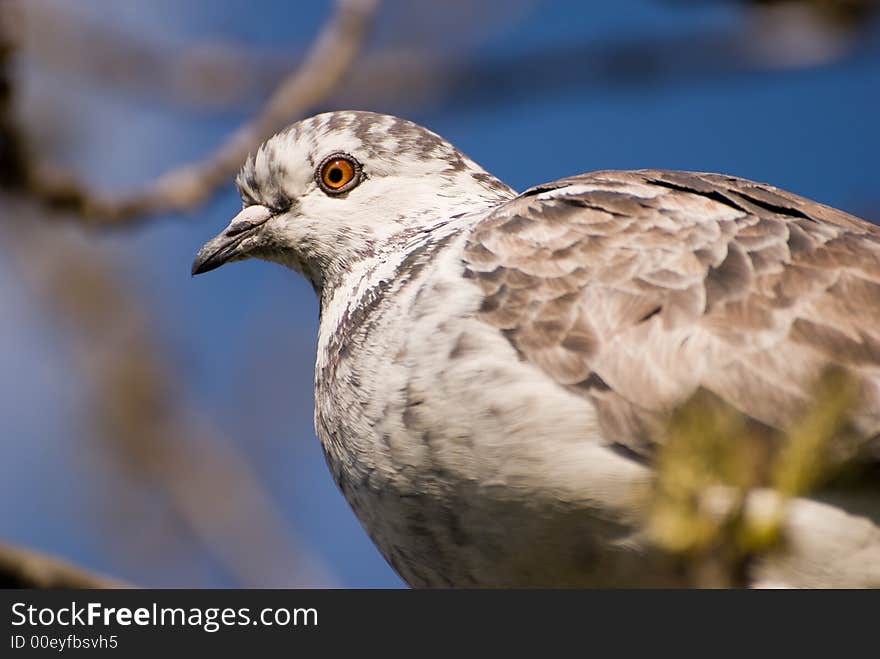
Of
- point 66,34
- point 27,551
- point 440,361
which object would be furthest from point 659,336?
point 66,34

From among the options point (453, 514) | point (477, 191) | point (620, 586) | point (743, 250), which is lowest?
point (620, 586)

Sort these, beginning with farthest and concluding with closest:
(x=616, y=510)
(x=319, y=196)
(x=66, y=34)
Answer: (x=66, y=34) < (x=319, y=196) < (x=616, y=510)

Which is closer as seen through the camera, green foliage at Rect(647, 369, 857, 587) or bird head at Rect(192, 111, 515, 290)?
green foliage at Rect(647, 369, 857, 587)

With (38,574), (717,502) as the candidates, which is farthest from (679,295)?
(38,574)

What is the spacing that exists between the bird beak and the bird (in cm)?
75

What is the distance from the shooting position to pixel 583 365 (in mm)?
3605

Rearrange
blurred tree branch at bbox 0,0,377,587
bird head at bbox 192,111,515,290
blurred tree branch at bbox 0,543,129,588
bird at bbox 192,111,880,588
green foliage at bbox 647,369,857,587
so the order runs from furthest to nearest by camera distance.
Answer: blurred tree branch at bbox 0,0,377,587 → bird head at bbox 192,111,515,290 → blurred tree branch at bbox 0,543,129,588 → bird at bbox 192,111,880,588 → green foliage at bbox 647,369,857,587

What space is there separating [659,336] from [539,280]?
45 centimetres

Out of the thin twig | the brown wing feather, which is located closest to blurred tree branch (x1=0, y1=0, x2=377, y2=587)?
the thin twig

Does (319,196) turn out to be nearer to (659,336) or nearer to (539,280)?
(539,280)

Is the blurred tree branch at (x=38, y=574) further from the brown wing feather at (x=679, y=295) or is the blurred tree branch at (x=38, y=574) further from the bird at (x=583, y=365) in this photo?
the brown wing feather at (x=679, y=295)

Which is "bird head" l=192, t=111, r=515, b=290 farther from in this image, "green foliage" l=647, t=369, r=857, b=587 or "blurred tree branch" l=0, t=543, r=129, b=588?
"green foliage" l=647, t=369, r=857, b=587

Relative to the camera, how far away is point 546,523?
3574mm

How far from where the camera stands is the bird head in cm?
483
